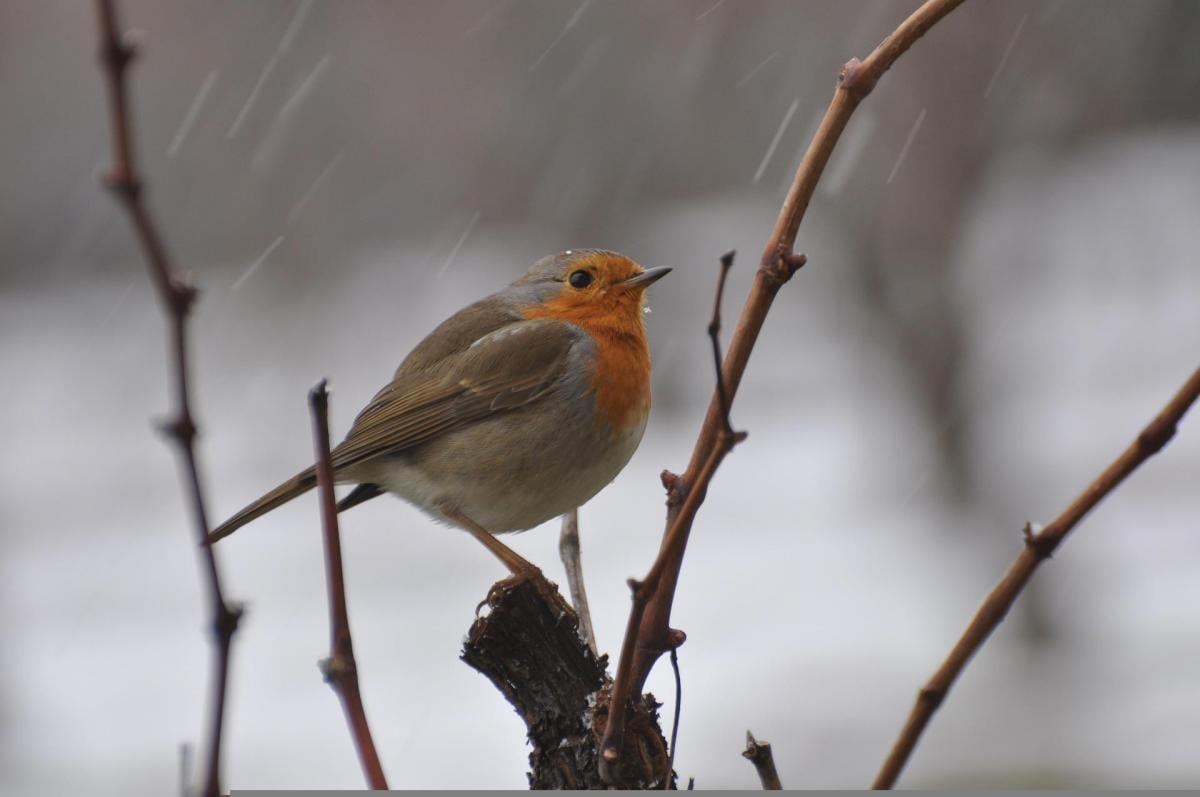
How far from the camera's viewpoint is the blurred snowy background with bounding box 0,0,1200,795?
252 inches

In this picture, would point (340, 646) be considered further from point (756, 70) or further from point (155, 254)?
point (756, 70)

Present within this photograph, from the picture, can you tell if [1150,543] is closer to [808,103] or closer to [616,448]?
[808,103]

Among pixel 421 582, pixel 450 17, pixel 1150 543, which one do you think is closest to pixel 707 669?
pixel 421 582

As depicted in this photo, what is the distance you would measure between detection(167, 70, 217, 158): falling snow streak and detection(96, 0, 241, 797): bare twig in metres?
8.24

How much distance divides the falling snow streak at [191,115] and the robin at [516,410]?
5.84 meters

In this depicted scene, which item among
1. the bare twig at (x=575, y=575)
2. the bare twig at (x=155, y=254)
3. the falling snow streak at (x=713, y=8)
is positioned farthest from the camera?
the falling snow streak at (x=713, y=8)

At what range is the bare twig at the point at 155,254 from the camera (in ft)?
2.40

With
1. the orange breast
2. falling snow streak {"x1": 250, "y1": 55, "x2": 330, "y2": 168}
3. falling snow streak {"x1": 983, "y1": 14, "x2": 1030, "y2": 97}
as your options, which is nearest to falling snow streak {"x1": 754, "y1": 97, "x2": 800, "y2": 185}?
falling snow streak {"x1": 983, "y1": 14, "x2": 1030, "y2": 97}

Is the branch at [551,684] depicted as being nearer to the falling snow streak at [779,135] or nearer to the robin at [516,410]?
the robin at [516,410]

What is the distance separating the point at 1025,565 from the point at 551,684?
896mm

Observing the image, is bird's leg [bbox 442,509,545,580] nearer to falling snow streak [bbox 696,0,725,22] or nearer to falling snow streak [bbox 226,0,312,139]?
falling snow streak [bbox 696,0,725,22]

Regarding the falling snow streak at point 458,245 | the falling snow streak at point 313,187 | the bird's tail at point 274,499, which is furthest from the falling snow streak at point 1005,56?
the bird's tail at point 274,499

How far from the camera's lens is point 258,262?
846cm

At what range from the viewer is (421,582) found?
6922 mm
